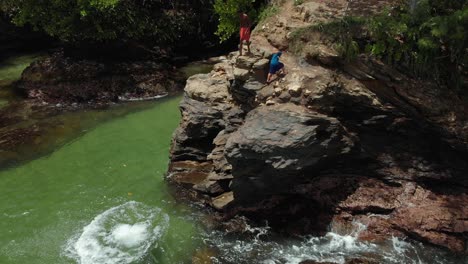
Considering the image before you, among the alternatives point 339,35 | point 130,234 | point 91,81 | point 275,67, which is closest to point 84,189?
point 130,234

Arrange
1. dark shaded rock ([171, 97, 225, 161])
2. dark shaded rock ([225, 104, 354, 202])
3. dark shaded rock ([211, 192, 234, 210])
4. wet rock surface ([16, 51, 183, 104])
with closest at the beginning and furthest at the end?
dark shaded rock ([225, 104, 354, 202]), dark shaded rock ([211, 192, 234, 210]), dark shaded rock ([171, 97, 225, 161]), wet rock surface ([16, 51, 183, 104])

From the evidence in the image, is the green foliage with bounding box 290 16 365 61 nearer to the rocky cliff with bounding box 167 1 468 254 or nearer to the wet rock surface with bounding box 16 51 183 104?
the rocky cliff with bounding box 167 1 468 254

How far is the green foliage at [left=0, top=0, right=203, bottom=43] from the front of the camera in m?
23.0

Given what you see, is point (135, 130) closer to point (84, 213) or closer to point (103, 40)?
point (84, 213)

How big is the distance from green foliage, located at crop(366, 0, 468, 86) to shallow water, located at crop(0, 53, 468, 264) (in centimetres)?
478

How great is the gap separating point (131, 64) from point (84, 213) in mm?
12820

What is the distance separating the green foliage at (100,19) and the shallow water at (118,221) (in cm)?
733

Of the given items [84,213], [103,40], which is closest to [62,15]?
[103,40]

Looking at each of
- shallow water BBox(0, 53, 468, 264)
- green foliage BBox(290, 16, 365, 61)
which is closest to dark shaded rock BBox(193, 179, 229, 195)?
shallow water BBox(0, 53, 468, 264)

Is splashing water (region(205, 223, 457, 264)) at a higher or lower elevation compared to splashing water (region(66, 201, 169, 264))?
higher

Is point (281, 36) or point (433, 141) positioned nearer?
point (433, 141)

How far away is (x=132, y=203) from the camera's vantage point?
1420 cm

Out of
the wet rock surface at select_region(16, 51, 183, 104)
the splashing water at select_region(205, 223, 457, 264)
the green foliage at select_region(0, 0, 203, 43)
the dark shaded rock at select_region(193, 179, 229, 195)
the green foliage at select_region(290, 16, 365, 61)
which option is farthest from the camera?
the green foliage at select_region(0, 0, 203, 43)

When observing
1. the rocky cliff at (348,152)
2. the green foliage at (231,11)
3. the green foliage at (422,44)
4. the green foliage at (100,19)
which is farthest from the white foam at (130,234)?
the green foliage at (100,19)
